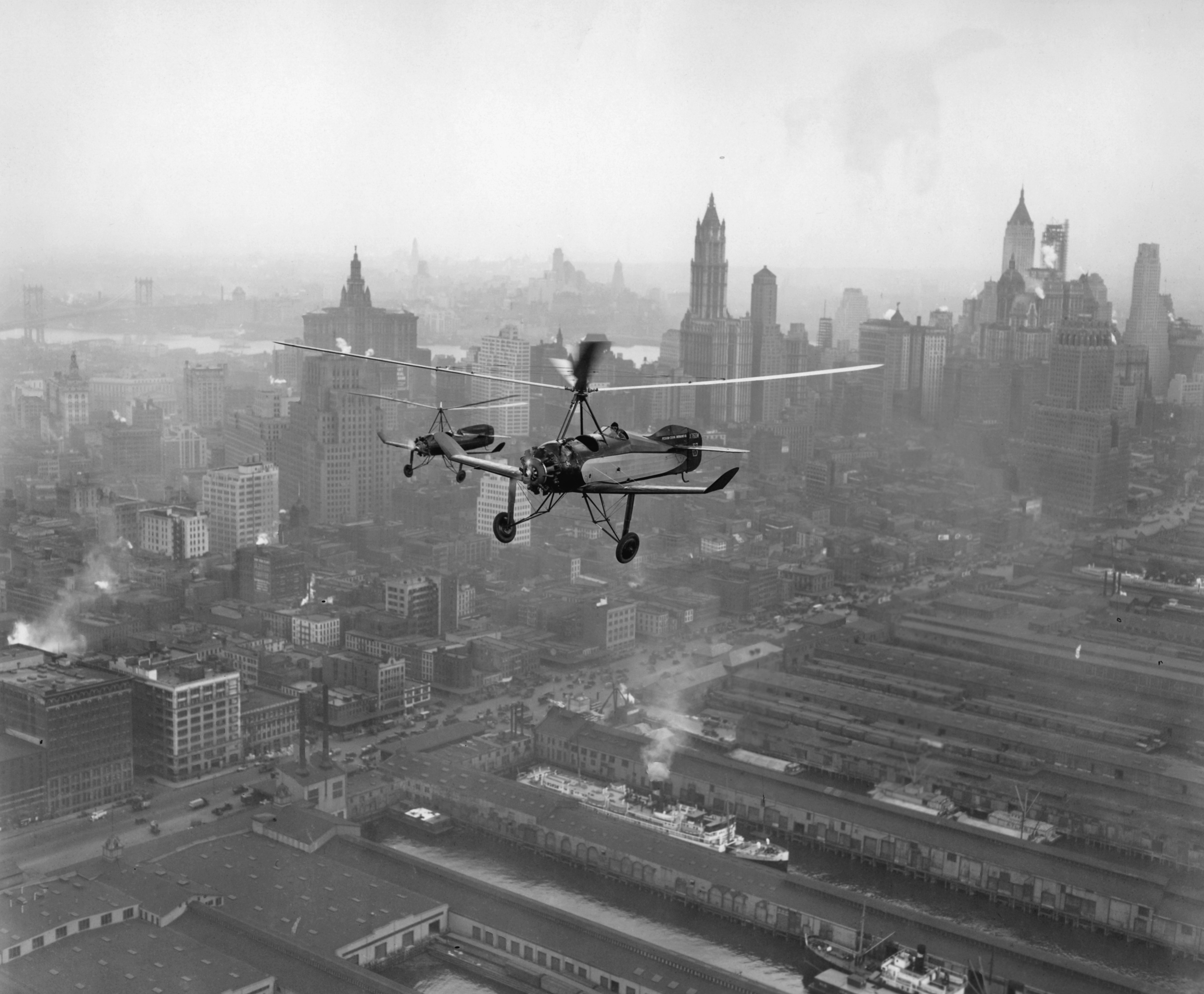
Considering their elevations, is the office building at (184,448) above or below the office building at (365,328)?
below

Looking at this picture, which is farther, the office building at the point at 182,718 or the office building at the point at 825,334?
the office building at the point at 825,334

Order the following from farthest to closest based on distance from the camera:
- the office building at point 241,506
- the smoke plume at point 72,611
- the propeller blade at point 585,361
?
the office building at point 241,506 < the smoke plume at point 72,611 < the propeller blade at point 585,361

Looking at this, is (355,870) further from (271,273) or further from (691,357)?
(691,357)

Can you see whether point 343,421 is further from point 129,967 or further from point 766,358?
point 129,967

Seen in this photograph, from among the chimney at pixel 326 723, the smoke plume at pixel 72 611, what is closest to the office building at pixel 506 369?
the smoke plume at pixel 72 611

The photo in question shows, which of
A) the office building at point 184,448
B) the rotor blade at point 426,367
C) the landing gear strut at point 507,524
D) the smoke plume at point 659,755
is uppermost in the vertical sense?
the rotor blade at point 426,367

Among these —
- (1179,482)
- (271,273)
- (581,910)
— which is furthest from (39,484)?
(1179,482)

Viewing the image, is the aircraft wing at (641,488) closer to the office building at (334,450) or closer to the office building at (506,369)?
the office building at (506,369)
